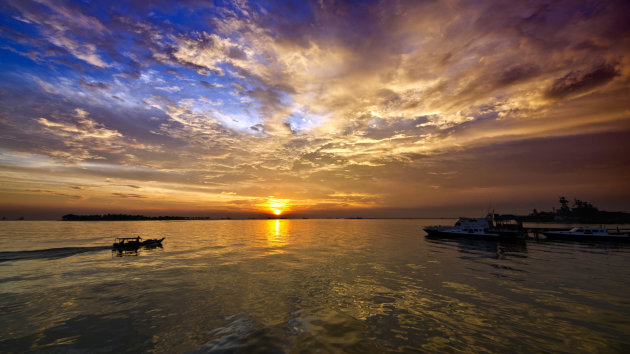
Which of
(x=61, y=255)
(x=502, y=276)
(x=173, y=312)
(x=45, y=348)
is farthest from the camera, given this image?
(x=61, y=255)

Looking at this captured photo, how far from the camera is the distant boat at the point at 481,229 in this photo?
246 ft

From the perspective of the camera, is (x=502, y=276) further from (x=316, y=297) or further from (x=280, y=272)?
(x=280, y=272)

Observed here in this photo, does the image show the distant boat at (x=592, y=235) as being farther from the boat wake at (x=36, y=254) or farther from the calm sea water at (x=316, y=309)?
the boat wake at (x=36, y=254)

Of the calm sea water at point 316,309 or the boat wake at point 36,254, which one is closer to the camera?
the calm sea water at point 316,309

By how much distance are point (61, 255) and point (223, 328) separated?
2052 inches

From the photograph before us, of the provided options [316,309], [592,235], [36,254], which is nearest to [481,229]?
[592,235]

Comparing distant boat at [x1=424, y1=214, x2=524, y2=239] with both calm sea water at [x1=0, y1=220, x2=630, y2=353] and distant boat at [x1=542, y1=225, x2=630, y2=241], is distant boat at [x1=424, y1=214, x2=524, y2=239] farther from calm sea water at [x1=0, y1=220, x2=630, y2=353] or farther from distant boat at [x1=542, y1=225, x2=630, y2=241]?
calm sea water at [x1=0, y1=220, x2=630, y2=353]

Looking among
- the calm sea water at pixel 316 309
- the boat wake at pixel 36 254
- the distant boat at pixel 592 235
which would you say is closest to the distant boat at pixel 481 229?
the distant boat at pixel 592 235

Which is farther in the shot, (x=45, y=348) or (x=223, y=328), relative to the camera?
(x=223, y=328)

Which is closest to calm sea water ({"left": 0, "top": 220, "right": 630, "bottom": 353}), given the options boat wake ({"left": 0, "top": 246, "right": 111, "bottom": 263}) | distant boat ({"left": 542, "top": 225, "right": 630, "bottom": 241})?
boat wake ({"left": 0, "top": 246, "right": 111, "bottom": 263})

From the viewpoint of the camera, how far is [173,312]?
1922cm

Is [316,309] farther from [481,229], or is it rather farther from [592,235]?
[592,235]

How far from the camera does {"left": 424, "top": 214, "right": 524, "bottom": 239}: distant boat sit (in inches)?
2949

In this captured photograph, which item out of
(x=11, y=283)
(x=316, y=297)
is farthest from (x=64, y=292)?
(x=316, y=297)
